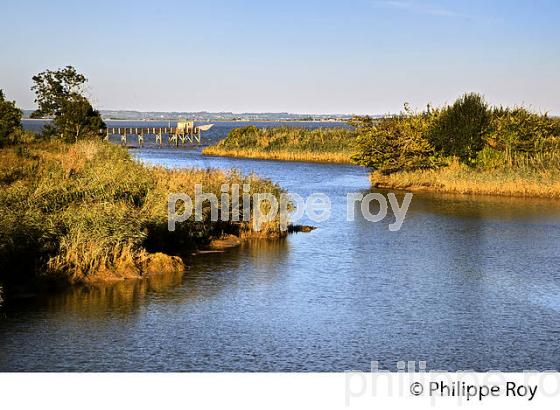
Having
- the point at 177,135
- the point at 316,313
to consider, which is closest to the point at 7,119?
the point at 316,313

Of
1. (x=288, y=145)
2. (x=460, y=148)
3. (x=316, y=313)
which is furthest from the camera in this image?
(x=288, y=145)

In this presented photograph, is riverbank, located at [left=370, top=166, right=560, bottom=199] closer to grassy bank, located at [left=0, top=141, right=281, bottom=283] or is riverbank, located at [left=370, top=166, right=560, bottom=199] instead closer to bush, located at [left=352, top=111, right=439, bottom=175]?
Answer: bush, located at [left=352, top=111, right=439, bottom=175]

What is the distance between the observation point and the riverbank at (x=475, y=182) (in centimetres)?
3359

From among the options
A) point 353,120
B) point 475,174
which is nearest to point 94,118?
point 353,120

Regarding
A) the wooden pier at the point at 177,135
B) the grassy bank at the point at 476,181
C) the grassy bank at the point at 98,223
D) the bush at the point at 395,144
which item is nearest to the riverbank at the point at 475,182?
the grassy bank at the point at 476,181

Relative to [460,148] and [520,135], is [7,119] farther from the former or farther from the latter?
[520,135]

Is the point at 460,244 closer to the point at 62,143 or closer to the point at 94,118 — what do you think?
the point at 62,143

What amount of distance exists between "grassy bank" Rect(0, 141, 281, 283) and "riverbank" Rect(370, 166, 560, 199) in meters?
13.9

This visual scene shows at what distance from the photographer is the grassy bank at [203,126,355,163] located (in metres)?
59.1

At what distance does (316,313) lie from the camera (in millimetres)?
14797

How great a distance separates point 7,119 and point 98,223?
→ 21.4 m

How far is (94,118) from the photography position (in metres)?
42.0

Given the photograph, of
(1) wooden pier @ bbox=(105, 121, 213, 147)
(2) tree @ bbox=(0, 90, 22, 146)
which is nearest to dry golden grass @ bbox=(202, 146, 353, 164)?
(1) wooden pier @ bbox=(105, 121, 213, 147)
